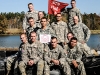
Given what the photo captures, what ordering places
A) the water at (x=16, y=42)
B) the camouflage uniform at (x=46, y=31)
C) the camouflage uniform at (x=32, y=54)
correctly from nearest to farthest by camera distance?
the camouflage uniform at (x=32, y=54) → the camouflage uniform at (x=46, y=31) → the water at (x=16, y=42)

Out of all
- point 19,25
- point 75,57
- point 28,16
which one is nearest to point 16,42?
point 28,16

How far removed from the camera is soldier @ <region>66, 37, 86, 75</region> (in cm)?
743

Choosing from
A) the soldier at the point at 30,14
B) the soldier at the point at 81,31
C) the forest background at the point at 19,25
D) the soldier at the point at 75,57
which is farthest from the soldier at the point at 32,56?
the forest background at the point at 19,25

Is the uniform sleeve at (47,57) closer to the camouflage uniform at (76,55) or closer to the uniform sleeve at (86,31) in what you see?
the camouflage uniform at (76,55)

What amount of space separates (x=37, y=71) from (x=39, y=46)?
2.24 ft

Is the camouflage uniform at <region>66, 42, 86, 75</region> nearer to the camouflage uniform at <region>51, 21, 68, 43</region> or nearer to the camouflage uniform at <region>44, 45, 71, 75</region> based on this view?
the camouflage uniform at <region>44, 45, 71, 75</region>

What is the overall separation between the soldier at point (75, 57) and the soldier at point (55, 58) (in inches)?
9.2

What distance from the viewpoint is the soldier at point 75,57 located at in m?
7.43

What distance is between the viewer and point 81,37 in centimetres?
899

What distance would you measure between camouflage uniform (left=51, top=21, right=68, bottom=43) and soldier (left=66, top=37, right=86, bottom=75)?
110 centimetres

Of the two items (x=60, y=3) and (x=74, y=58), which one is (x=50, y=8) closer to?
(x=60, y=3)

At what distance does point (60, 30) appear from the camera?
867 cm

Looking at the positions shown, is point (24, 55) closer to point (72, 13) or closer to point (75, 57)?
point (75, 57)

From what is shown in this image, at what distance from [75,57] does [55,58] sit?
0.59 metres
